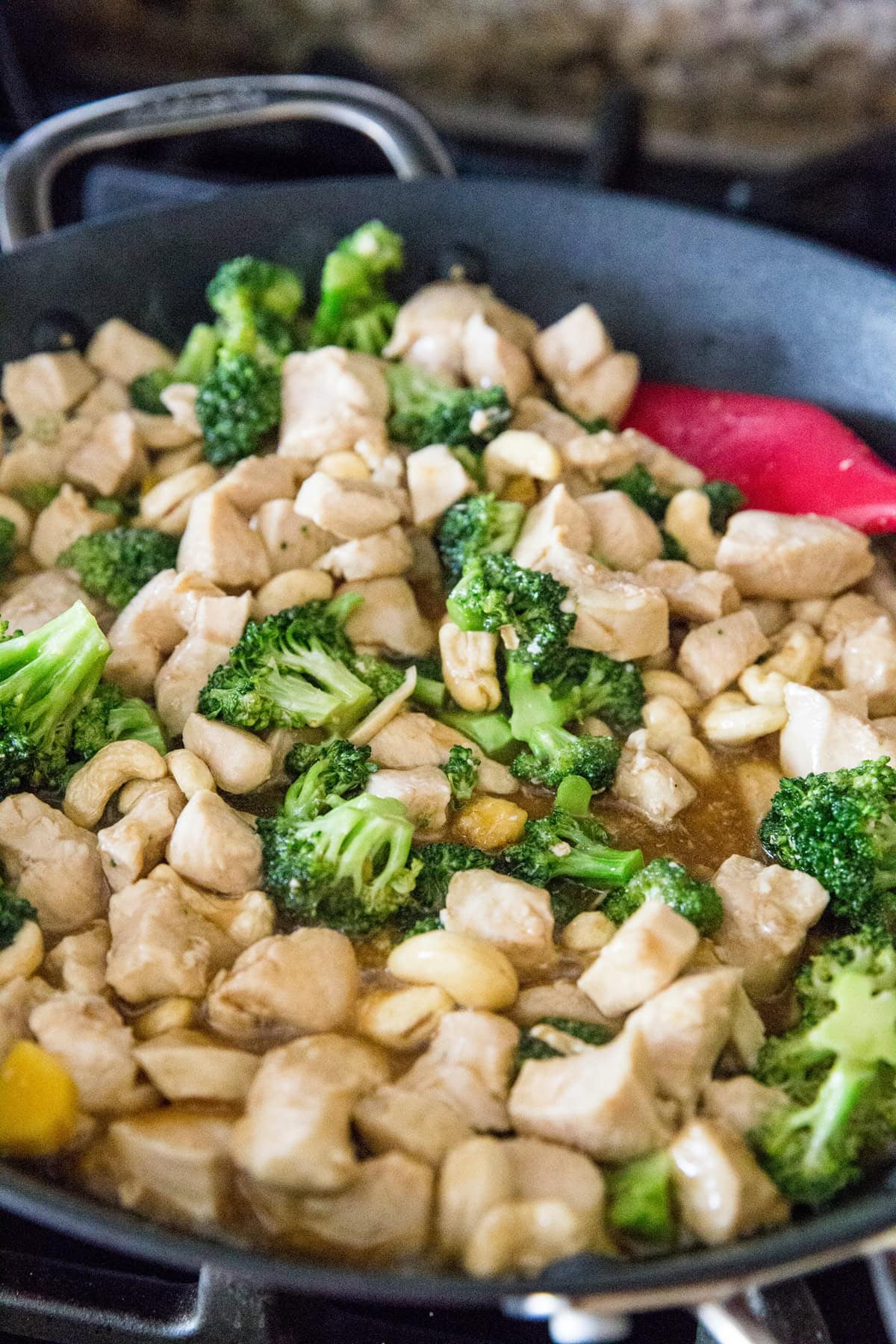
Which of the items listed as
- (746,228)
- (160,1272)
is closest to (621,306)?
(746,228)

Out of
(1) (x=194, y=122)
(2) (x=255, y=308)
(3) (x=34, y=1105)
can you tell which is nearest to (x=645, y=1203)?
(3) (x=34, y=1105)

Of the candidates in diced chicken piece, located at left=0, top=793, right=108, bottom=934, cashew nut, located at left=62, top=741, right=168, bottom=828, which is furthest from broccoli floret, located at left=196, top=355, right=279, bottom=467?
diced chicken piece, located at left=0, top=793, right=108, bottom=934

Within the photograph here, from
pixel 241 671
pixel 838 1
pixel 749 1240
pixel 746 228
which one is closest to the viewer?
pixel 749 1240

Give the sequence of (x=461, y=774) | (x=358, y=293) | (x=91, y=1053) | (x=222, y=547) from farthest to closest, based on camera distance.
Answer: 1. (x=358, y=293)
2. (x=222, y=547)
3. (x=461, y=774)
4. (x=91, y=1053)

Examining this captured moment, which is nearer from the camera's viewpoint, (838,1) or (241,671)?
(241,671)

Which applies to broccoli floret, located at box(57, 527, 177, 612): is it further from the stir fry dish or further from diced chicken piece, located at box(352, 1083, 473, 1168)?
diced chicken piece, located at box(352, 1083, 473, 1168)

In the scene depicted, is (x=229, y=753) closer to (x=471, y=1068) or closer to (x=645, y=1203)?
(x=471, y=1068)

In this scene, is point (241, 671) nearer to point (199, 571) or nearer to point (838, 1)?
point (199, 571)
